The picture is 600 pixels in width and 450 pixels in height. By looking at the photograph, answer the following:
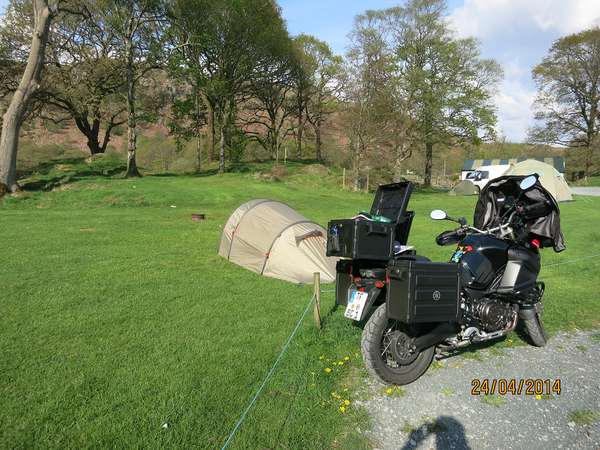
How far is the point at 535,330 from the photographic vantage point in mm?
5141

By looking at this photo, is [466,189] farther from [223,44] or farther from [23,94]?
[23,94]

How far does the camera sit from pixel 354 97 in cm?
3206

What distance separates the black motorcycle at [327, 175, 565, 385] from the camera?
13.0ft

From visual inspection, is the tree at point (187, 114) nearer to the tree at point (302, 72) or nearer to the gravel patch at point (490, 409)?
the tree at point (302, 72)

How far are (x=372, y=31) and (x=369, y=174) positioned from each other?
Answer: 11.5 m

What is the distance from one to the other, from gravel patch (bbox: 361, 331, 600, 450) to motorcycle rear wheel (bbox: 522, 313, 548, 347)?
23 centimetres

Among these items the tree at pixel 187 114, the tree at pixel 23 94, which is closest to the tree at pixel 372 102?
the tree at pixel 187 114

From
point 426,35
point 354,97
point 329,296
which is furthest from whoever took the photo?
point 426,35

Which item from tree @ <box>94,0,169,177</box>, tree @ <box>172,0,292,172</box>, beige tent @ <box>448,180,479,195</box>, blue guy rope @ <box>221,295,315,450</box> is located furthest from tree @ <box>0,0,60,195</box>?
beige tent @ <box>448,180,479,195</box>

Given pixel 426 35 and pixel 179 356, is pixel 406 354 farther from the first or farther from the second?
pixel 426 35

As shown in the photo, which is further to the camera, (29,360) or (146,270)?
(146,270)

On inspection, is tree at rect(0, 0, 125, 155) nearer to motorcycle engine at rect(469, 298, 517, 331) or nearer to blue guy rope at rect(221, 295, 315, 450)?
blue guy rope at rect(221, 295, 315, 450)

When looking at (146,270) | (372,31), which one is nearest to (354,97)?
(372,31)

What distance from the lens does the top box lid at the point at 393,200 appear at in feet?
15.5
